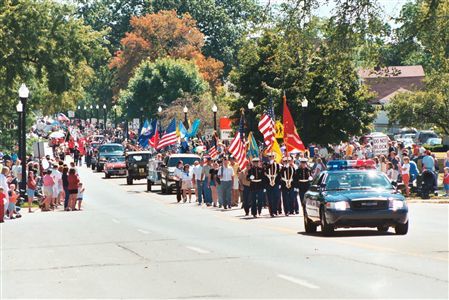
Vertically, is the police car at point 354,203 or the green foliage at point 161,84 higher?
the green foliage at point 161,84

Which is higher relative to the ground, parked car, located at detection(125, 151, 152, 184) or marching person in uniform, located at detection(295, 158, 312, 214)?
parked car, located at detection(125, 151, 152, 184)

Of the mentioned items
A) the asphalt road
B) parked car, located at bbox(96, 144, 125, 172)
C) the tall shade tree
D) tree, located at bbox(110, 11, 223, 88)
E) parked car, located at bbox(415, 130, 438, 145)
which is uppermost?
tree, located at bbox(110, 11, 223, 88)

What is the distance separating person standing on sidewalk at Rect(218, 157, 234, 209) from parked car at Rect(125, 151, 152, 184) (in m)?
24.4

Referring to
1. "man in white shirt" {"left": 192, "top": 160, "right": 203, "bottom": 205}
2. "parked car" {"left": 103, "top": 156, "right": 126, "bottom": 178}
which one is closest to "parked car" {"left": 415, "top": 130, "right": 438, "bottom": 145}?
"parked car" {"left": 103, "top": 156, "right": 126, "bottom": 178}

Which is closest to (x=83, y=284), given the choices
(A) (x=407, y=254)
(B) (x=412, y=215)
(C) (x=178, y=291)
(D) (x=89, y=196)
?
(C) (x=178, y=291)

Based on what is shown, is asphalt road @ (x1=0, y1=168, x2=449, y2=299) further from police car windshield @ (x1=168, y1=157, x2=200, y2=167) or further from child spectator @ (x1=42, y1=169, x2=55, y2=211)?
police car windshield @ (x1=168, y1=157, x2=200, y2=167)

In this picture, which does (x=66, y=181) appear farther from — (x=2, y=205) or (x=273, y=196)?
(x=273, y=196)

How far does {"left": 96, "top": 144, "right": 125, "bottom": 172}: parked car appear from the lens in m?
78.3

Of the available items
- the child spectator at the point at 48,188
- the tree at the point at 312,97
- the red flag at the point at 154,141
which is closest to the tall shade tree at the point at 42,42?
the red flag at the point at 154,141

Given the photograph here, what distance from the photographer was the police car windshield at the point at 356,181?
23422mm

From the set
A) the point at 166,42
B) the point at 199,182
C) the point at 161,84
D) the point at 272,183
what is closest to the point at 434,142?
the point at 161,84

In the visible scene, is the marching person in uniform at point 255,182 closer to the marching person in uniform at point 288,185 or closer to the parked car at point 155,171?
the marching person in uniform at point 288,185

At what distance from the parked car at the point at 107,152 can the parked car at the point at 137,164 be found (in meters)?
14.6

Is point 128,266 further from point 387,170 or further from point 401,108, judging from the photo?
point 401,108
